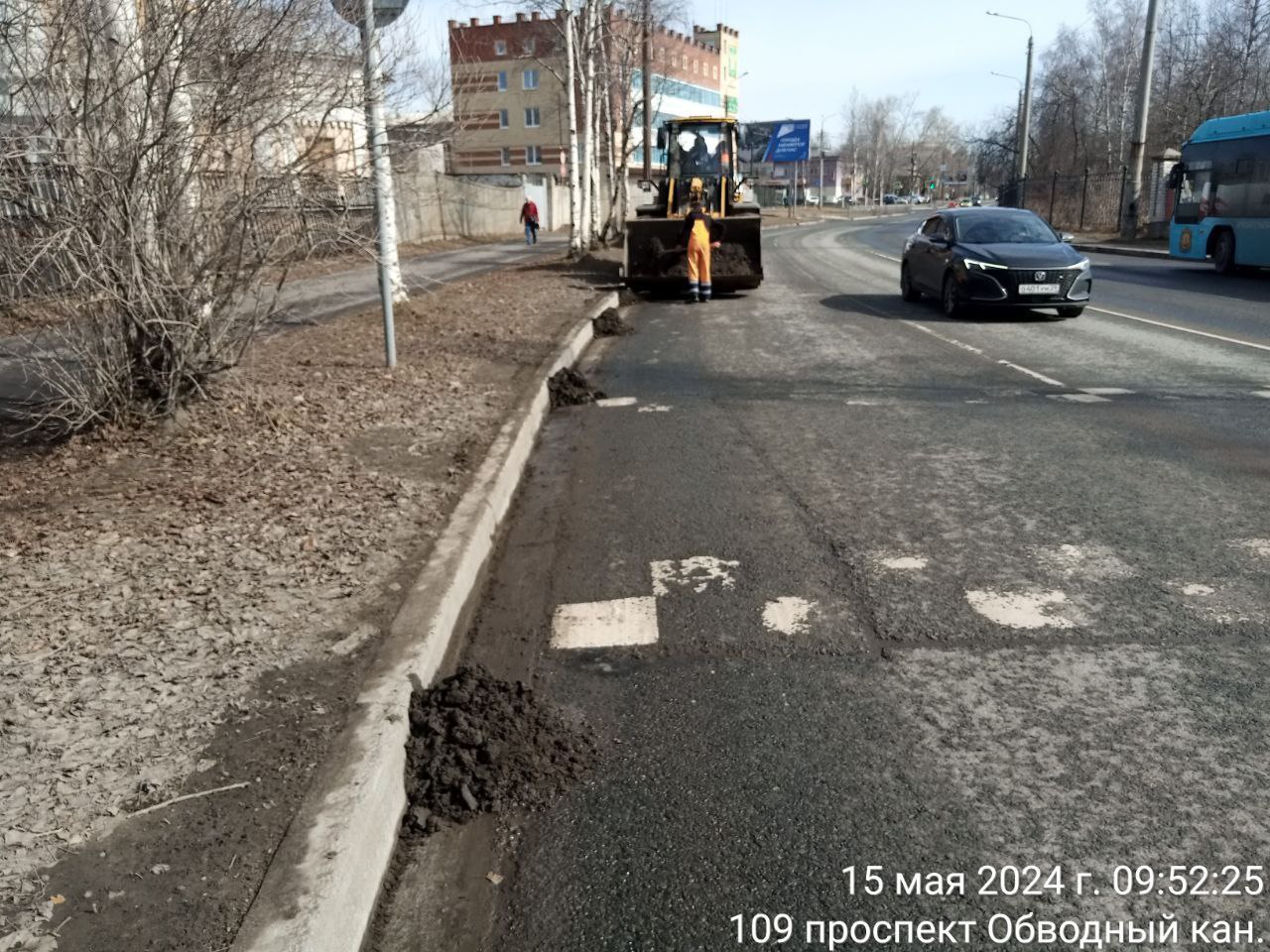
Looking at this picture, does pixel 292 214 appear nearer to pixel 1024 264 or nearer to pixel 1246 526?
pixel 1246 526

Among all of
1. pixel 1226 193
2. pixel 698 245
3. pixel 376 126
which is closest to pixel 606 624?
pixel 376 126

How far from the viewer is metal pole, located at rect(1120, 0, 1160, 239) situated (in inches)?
1227

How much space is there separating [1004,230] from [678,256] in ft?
18.1

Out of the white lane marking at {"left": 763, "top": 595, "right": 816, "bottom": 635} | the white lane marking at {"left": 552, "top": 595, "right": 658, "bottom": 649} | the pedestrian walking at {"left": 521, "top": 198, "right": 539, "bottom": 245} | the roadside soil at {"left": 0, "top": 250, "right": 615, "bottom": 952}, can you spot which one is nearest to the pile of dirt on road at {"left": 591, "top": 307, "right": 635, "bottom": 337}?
the roadside soil at {"left": 0, "top": 250, "right": 615, "bottom": 952}

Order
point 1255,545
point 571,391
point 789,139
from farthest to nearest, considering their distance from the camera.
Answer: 1. point 789,139
2. point 571,391
3. point 1255,545

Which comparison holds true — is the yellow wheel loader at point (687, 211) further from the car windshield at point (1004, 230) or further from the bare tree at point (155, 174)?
the bare tree at point (155, 174)

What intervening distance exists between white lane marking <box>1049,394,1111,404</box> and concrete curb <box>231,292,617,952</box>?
622cm

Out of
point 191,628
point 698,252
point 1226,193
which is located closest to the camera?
point 191,628

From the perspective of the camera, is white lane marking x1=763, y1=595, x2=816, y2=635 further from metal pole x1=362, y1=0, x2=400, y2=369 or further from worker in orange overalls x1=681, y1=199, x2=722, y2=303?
worker in orange overalls x1=681, y1=199, x2=722, y2=303

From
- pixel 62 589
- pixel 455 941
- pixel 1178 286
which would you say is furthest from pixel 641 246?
pixel 455 941

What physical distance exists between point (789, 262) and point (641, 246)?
496 inches

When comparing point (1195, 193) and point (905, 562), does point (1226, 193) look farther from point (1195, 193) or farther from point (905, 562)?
point (905, 562)

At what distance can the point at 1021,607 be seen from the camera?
14.5ft

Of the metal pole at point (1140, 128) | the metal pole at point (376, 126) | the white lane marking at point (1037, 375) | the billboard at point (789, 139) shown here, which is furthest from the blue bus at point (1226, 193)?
the billboard at point (789, 139)
